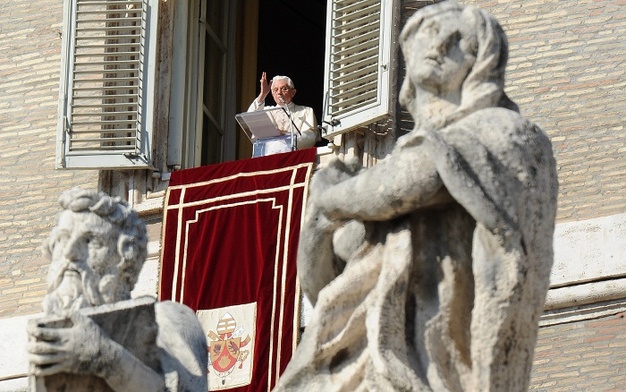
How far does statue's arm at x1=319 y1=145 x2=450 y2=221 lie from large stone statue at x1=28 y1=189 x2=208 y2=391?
119 cm

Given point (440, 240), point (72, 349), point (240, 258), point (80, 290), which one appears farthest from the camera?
point (240, 258)

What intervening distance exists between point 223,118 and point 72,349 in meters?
12.4

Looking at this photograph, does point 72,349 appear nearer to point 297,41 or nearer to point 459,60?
point 459,60

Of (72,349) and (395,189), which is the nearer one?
(395,189)

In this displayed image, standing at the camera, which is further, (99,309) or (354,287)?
(99,309)

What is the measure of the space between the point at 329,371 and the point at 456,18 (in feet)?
3.97

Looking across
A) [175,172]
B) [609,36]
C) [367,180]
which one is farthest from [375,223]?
[175,172]

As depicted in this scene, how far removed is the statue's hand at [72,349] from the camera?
12.2 meters

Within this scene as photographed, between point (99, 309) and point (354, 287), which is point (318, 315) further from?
point (99, 309)

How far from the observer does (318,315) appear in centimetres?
1150

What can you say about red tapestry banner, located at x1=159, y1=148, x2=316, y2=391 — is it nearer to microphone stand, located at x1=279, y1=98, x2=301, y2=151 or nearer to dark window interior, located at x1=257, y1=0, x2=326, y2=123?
microphone stand, located at x1=279, y1=98, x2=301, y2=151

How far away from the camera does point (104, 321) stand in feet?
40.3

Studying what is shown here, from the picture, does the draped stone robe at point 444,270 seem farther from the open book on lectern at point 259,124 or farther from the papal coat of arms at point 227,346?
the papal coat of arms at point 227,346

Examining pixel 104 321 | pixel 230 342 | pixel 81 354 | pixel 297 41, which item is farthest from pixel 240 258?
pixel 81 354
